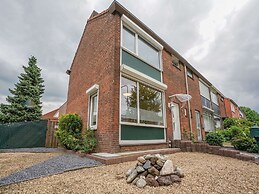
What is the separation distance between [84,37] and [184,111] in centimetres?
890

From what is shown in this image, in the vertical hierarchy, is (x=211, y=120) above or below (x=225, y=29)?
below

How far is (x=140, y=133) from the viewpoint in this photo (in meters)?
6.11

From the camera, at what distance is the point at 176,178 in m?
2.77

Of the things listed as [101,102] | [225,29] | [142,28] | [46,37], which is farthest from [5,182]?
[225,29]

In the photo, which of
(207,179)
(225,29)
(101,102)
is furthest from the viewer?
(225,29)

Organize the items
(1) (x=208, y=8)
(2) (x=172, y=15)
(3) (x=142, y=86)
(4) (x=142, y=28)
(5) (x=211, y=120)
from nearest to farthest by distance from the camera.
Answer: (3) (x=142, y=86), (4) (x=142, y=28), (1) (x=208, y=8), (2) (x=172, y=15), (5) (x=211, y=120)

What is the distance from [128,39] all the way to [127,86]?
249 cm

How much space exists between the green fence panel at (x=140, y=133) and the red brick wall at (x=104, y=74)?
0.41 m

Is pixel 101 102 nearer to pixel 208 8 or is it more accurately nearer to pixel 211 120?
pixel 208 8

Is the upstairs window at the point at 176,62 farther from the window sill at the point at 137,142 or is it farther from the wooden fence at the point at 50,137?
the wooden fence at the point at 50,137

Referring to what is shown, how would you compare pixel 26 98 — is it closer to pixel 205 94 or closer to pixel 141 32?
pixel 141 32

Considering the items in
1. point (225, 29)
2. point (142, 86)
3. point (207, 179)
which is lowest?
point (207, 179)

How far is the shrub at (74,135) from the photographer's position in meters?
5.88

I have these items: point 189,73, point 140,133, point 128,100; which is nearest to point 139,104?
point 128,100
